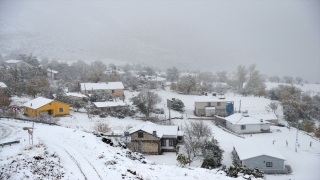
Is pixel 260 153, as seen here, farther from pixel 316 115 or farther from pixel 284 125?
pixel 316 115

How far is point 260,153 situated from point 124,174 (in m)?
17.5

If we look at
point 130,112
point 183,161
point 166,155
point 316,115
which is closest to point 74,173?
point 183,161

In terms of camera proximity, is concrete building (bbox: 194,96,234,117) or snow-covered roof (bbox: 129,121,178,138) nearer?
snow-covered roof (bbox: 129,121,178,138)

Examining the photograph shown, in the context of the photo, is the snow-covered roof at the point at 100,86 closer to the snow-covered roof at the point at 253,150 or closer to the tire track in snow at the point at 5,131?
the tire track in snow at the point at 5,131

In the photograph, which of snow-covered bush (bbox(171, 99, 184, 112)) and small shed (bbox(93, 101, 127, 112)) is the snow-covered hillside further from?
snow-covered bush (bbox(171, 99, 184, 112))

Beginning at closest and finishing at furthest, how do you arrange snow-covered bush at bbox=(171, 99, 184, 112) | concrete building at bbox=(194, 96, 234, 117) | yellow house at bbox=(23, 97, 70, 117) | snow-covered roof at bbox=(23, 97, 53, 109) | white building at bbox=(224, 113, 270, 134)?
1. yellow house at bbox=(23, 97, 70, 117)
2. snow-covered roof at bbox=(23, 97, 53, 109)
3. white building at bbox=(224, 113, 270, 134)
4. concrete building at bbox=(194, 96, 234, 117)
5. snow-covered bush at bbox=(171, 99, 184, 112)

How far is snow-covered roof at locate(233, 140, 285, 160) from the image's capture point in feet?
84.3

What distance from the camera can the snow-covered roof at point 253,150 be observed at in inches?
1011

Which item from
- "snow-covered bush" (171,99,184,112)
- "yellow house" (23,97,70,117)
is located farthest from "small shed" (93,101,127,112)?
"snow-covered bush" (171,99,184,112)

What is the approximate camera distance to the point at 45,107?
1522 inches

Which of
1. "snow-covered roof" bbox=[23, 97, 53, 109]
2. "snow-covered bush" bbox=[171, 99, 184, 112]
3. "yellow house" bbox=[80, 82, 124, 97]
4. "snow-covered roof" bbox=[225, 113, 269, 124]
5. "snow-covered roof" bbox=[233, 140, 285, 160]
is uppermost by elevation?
"yellow house" bbox=[80, 82, 124, 97]

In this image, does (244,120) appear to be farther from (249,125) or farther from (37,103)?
(37,103)

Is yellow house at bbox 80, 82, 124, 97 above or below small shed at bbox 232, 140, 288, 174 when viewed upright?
above

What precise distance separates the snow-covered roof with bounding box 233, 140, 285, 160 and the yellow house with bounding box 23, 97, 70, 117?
27.2 metres
